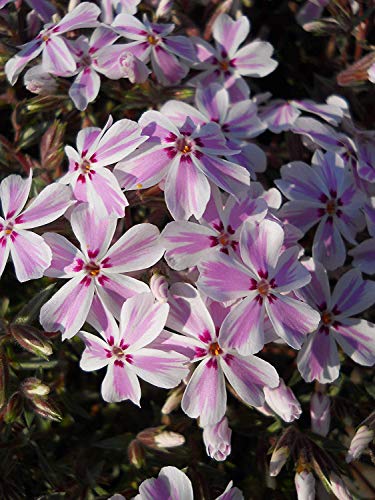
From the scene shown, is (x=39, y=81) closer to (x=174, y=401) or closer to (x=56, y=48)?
(x=56, y=48)

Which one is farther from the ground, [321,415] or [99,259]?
[99,259]

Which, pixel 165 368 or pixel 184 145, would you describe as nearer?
pixel 165 368

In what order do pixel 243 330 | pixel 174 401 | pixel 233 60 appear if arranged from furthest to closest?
pixel 233 60 → pixel 174 401 → pixel 243 330

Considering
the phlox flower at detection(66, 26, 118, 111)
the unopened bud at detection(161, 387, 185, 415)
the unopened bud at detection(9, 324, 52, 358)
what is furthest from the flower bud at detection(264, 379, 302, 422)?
the phlox flower at detection(66, 26, 118, 111)

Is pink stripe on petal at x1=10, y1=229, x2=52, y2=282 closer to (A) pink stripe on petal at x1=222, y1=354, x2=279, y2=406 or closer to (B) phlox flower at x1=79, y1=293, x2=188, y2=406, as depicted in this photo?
(B) phlox flower at x1=79, y1=293, x2=188, y2=406

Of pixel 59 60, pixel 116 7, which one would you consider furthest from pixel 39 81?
pixel 116 7

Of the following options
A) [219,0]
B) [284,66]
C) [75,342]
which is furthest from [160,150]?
[284,66]
